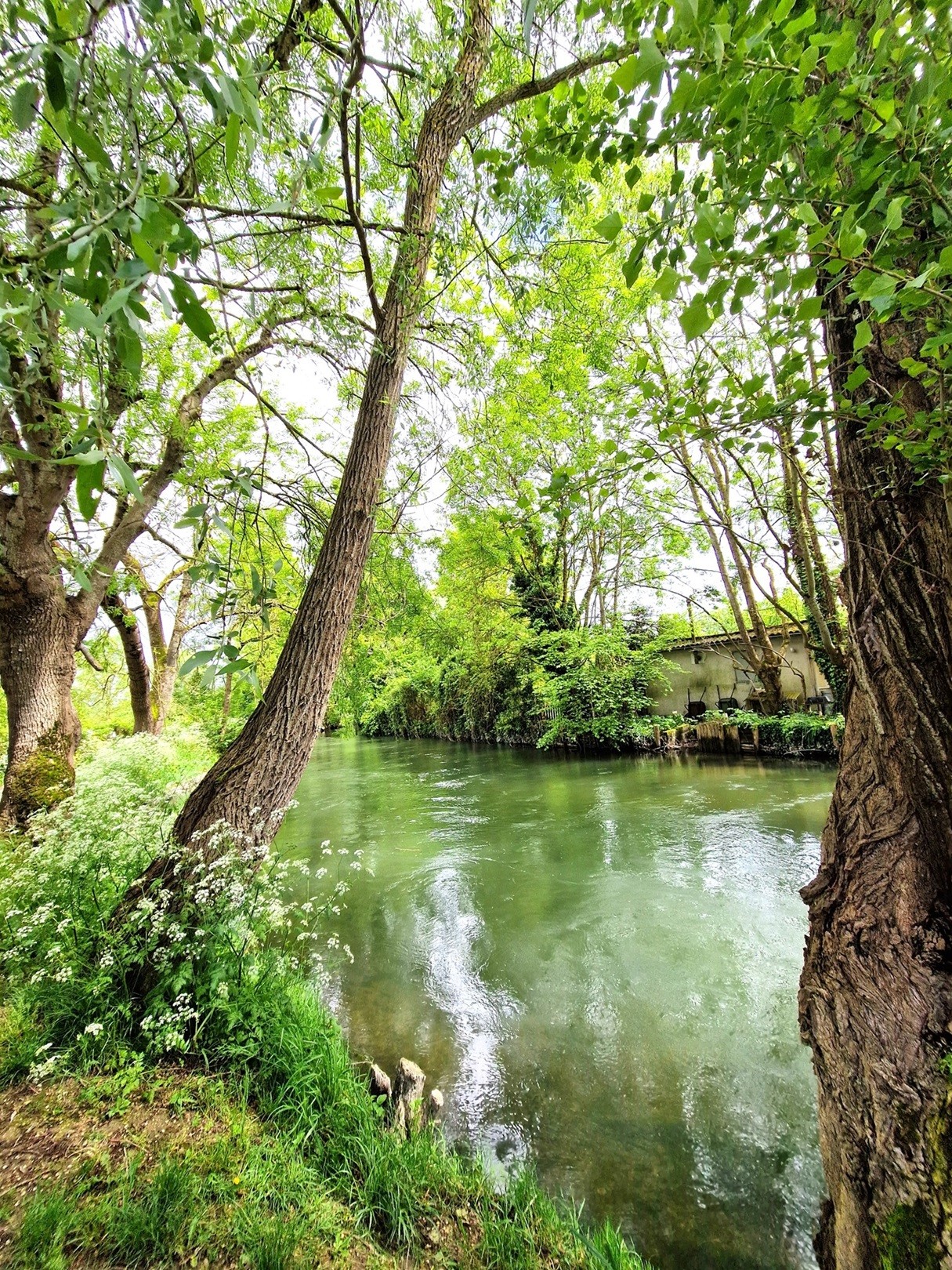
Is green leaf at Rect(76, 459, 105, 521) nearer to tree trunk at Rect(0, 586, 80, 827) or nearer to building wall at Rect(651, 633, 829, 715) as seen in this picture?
tree trunk at Rect(0, 586, 80, 827)

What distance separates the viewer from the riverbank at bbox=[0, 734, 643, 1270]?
1.39 m

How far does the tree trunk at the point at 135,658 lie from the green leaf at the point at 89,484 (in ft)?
24.5

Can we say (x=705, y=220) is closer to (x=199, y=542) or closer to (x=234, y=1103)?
(x=199, y=542)

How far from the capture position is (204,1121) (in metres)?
1.76

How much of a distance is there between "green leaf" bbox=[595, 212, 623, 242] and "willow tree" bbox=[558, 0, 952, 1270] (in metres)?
0.05

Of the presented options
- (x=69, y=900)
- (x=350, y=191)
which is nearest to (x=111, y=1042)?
(x=69, y=900)

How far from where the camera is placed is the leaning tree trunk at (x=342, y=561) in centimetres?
239

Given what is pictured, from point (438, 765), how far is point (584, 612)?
6818 mm

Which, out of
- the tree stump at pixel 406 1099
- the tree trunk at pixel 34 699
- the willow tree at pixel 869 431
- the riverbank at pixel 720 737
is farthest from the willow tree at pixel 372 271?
the riverbank at pixel 720 737

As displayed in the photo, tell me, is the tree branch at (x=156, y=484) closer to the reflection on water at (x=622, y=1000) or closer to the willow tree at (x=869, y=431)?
the reflection on water at (x=622, y=1000)

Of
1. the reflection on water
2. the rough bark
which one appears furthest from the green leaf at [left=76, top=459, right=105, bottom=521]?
the rough bark

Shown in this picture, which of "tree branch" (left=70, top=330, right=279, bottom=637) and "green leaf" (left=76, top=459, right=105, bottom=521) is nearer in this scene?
"green leaf" (left=76, top=459, right=105, bottom=521)

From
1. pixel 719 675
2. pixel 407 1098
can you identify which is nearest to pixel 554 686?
pixel 719 675

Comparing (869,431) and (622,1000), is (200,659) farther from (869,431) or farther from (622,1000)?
(622,1000)
